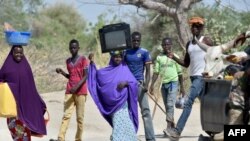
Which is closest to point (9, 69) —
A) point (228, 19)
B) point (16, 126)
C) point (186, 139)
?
point (16, 126)

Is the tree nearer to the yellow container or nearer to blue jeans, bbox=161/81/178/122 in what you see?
blue jeans, bbox=161/81/178/122

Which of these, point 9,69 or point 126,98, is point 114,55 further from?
point 9,69

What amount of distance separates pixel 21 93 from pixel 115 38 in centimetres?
148

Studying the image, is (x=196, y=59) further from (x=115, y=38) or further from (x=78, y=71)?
(x=78, y=71)

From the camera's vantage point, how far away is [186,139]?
11547 millimetres

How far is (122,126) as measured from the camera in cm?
964

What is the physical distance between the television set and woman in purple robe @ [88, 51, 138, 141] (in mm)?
149

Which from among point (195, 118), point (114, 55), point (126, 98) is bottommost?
point (195, 118)

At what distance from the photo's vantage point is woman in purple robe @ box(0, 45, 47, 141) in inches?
376

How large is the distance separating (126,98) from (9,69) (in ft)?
5.32

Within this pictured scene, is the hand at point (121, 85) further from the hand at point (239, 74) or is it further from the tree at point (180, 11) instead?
the tree at point (180, 11)

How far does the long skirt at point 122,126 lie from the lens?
9.63 m

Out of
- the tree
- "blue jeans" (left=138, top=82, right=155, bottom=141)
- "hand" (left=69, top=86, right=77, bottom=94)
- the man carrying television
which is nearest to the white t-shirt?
the man carrying television

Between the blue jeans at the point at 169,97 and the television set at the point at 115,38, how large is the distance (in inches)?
88.8
